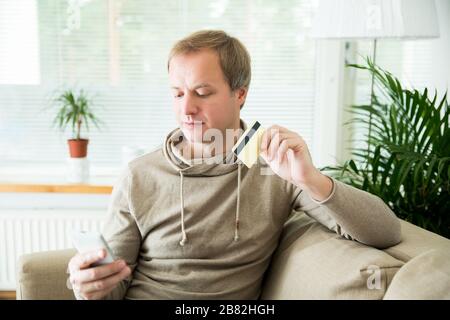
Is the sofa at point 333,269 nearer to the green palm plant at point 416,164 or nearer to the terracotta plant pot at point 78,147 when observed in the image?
the green palm plant at point 416,164

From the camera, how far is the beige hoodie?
1302 mm

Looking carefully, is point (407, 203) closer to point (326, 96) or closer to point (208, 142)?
point (208, 142)

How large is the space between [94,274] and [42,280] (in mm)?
406

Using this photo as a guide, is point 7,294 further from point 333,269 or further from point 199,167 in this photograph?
point 333,269

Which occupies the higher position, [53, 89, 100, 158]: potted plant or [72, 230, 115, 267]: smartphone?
[53, 89, 100, 158]: potted plant

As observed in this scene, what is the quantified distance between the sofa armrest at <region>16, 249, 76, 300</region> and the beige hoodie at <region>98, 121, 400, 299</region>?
0.66ft

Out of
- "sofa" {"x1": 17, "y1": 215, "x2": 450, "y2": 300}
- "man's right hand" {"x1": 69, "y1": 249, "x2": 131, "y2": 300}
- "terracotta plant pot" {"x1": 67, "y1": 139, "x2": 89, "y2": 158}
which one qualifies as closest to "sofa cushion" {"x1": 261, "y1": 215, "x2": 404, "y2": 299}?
"sofa" {"x1": 17, "y1": 215, "x2": 450, "y2": 300}

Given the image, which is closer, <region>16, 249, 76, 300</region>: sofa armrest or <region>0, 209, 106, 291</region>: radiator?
<region>16, 249, 76, 300</region>: sofa armrest

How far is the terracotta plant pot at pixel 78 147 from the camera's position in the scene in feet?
7.60

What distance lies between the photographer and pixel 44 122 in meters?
2.48

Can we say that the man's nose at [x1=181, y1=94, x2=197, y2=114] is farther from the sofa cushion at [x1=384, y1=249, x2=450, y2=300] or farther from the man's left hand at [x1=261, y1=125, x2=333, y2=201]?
the sofa cushion at [x1=384, y1=249, x2=450, y2=300]

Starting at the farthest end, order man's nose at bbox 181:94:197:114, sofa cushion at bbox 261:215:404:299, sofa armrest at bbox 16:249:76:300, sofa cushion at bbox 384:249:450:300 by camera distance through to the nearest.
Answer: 1. sofa armrest at bbox 16:249:76:300
2. man's nose at bbox 181:94:197:114
3. sofa cushion at bbox 261:215:404:299
4. sofa cushion at bbox 384:249:450:300

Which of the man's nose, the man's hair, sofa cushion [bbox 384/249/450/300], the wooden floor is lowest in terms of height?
the wooden floor
